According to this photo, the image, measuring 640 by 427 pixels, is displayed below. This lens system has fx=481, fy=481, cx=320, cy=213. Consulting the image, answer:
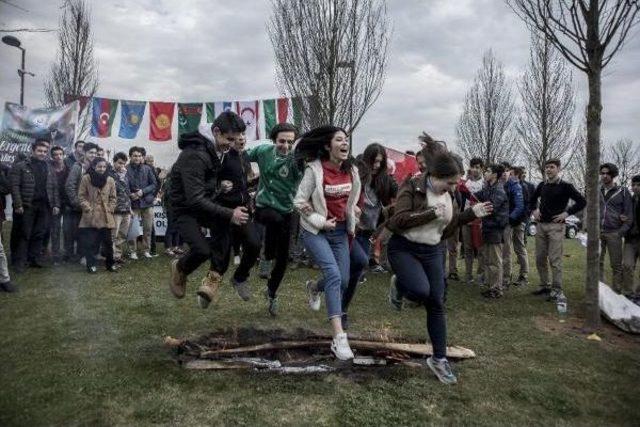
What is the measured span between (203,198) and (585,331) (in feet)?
16.9

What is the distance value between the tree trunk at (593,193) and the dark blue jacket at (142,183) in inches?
334

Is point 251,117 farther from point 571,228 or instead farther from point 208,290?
point 571,228

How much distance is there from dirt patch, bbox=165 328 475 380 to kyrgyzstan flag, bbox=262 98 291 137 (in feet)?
29.8

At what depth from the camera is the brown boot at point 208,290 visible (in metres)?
4.79

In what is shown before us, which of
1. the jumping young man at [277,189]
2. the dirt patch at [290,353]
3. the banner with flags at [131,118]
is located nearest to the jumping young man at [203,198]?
the dirt patch at [290,353]

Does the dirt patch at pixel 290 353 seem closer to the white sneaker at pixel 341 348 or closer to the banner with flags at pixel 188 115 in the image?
the white sneaker at pixel 341 348

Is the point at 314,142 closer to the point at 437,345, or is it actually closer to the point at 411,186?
the point at 411,186

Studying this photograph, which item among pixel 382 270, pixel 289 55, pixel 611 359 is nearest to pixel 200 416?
pixel 611 359

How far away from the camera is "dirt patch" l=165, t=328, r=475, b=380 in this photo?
422 cm

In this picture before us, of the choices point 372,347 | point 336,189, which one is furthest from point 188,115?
point 372,347

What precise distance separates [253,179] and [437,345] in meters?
2.89

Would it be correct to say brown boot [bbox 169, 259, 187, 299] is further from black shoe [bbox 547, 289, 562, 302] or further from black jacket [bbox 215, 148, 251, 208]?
black shoe [bbox 547, 289, 562, 302]

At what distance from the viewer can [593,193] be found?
6.32m

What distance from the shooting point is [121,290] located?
736 centimetres
